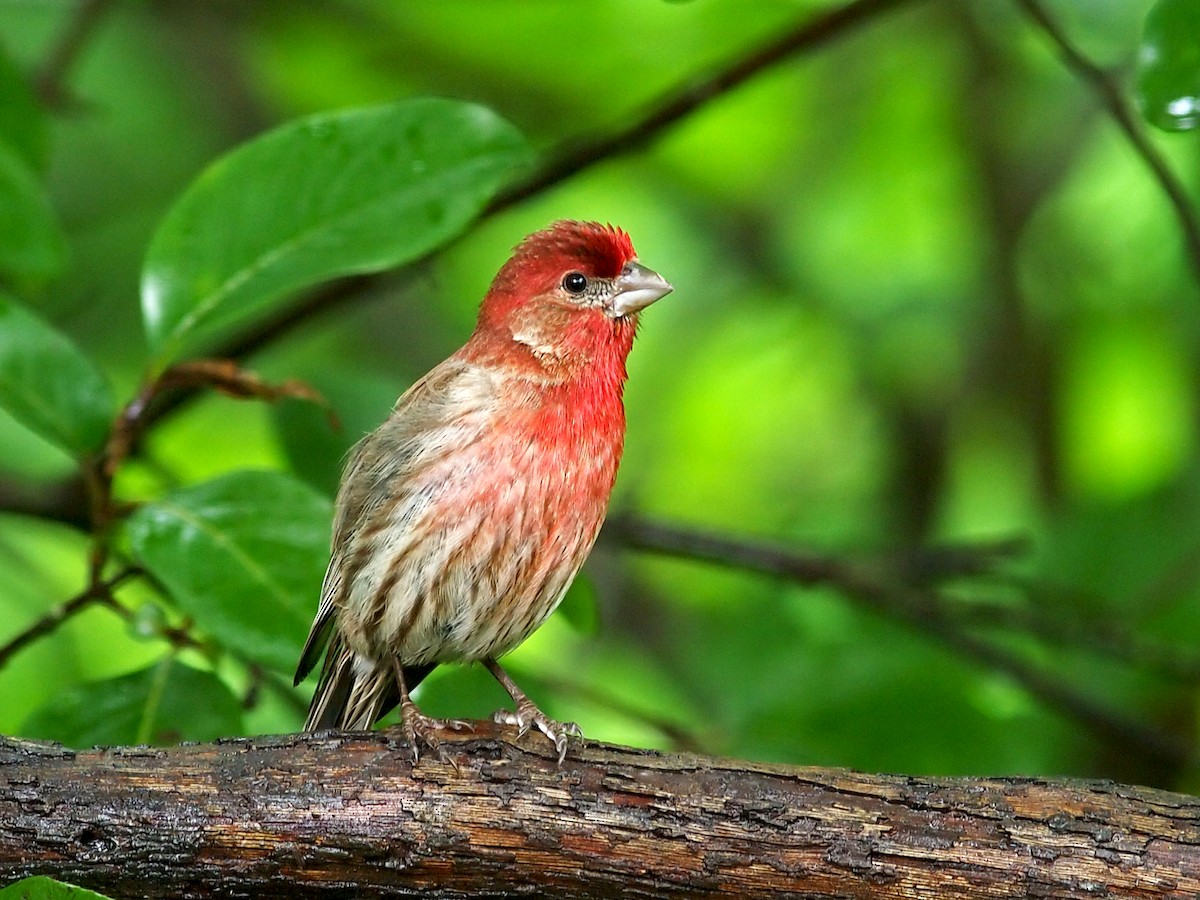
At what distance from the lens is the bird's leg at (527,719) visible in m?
3.81

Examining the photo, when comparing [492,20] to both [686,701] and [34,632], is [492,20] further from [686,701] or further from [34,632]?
[34,632]

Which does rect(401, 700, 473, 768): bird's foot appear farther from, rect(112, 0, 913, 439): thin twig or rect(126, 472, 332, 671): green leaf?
rect(112, 0, 913, 439): thin twig

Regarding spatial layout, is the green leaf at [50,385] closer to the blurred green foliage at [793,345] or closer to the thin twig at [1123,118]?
the blurred green foliage at [793,345]

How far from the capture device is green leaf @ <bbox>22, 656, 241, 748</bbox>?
410 centimetres

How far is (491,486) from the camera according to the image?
4.45 m

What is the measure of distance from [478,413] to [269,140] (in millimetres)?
952

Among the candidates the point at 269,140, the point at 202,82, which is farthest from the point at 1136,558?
the point at 202,82

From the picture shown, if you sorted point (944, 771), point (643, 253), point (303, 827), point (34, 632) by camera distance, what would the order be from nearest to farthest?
point (303, 827)
point (34, 632)
point (944, 771)
point (643, 253)

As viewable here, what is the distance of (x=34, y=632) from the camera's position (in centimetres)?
410

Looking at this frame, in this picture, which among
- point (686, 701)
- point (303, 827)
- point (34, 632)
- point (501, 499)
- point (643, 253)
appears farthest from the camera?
point (643, 253)

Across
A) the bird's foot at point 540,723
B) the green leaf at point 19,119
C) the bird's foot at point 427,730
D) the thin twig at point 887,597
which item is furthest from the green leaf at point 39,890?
the thin twig at point 887,597

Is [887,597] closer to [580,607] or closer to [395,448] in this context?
[580,607]

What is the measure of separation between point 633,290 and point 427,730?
1.80 m

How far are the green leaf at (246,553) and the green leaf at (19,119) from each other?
5.29 feet
